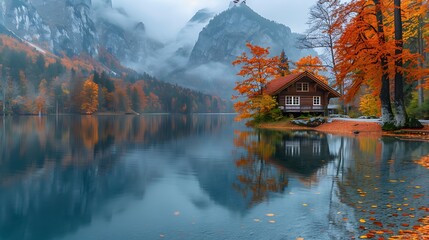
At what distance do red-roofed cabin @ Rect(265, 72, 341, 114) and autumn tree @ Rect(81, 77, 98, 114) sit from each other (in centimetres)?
8793

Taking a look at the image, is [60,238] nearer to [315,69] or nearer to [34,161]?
[34,161]

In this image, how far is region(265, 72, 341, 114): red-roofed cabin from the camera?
53066 millimetres

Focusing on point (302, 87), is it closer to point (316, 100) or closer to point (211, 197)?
point (316, 100)

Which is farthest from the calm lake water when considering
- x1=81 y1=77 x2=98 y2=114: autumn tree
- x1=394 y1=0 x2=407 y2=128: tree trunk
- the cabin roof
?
x1=81 y1=77 x2=98 y2=114: autumn tree

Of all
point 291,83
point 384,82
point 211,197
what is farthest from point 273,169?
point 291,83

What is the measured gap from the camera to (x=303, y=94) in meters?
54.3

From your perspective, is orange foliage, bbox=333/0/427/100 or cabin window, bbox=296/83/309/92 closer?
orange foliage, bbox=333/0/427/100

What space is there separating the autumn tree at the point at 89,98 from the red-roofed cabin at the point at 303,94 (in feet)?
288

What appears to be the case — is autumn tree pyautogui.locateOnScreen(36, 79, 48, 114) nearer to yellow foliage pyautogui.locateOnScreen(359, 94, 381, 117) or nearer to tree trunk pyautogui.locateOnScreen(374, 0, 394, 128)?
yellow foliage pyautogui.locateOnScreen(359, 94, 381, 117)

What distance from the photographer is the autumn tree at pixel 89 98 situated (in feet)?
411

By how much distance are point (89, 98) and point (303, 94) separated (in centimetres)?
9298

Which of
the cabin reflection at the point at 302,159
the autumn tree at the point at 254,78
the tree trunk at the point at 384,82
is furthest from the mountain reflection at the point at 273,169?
the autumn tree at the point at 254,78

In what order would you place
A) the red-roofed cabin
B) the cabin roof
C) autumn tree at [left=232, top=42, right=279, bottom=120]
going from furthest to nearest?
the red-roofed cabin < the cabin roof < autumn tree at [left=232, top=42, right=279, bottom=120]

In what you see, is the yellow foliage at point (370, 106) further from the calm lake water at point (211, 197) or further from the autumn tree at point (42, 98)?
the autumn tree at point (42, 98)
